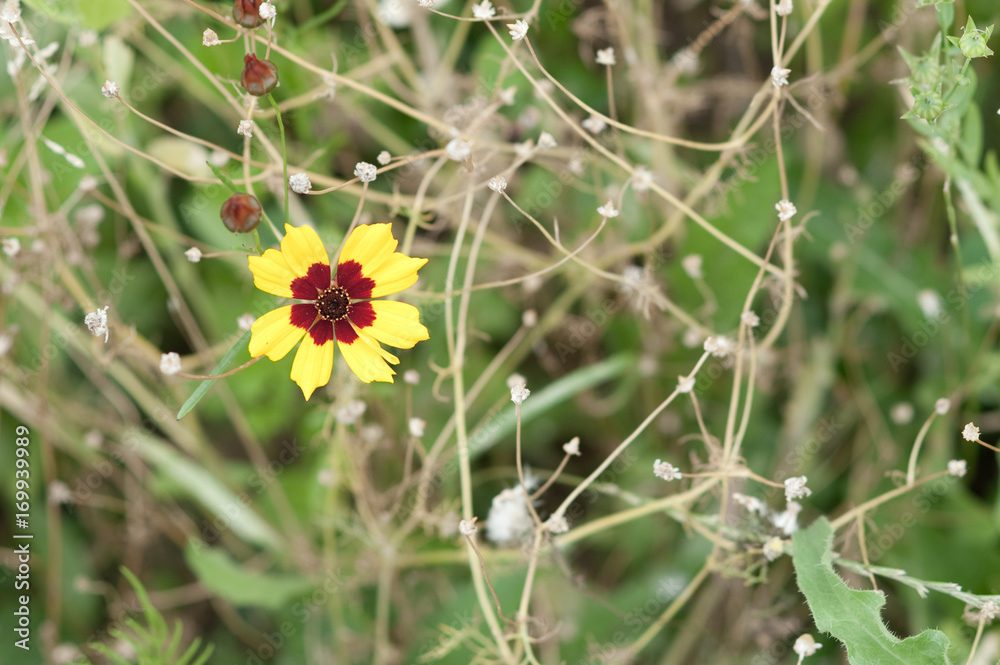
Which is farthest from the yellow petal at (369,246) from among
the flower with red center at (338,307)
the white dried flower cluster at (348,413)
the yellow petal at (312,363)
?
the white dried flower cluster at (348,413)

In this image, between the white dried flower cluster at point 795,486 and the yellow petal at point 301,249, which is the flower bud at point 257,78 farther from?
the white dried flower cluster at point 795,486

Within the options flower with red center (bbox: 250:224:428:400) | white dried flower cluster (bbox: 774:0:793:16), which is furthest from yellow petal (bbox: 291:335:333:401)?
white dried flower cluster (bbox: 774:0:793:16)

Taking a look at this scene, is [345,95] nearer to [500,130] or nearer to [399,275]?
[500,130]

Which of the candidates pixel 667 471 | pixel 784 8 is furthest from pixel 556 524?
pixel 784 8

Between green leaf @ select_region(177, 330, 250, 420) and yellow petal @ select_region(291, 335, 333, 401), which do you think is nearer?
green leaf @ select_region(177, 330, 250, 420)

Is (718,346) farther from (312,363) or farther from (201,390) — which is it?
(201,390)

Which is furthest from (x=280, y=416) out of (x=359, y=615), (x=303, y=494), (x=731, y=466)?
(x=731, y=466)

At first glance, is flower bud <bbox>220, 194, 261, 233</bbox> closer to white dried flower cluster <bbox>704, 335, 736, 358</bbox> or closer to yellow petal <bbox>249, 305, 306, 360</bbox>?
yellow petal <bbox>249, 305, 306, 360</bbox>
